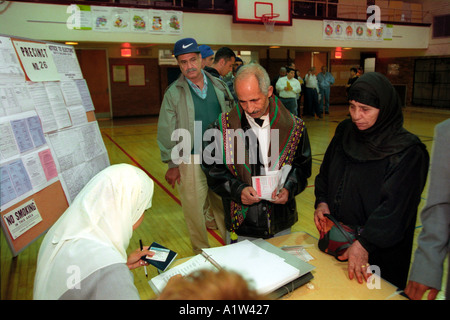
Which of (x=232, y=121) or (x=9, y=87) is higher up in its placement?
(x=9, y=87)

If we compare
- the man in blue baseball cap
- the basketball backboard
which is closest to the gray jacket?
→ the man in blue baseball cap

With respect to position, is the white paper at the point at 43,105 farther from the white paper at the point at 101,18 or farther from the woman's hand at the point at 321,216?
the white paper at the point at 101,18

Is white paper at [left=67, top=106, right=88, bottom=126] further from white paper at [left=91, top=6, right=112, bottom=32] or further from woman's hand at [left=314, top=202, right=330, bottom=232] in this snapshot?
white paper at [left=91, top=6, right=112, bottom=32]

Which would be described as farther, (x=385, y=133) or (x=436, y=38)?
(x=436, y=38)

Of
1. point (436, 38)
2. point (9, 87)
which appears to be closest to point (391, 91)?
point (9, 87)

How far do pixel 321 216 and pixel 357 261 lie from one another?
0.99 ft

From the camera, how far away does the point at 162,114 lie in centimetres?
271

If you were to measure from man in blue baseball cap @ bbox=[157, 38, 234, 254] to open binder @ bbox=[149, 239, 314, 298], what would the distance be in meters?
1.30

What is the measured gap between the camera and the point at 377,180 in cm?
149

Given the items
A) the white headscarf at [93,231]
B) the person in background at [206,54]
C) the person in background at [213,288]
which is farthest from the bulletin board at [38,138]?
the person in background at [213,288]

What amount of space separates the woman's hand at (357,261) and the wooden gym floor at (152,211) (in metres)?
0.77
